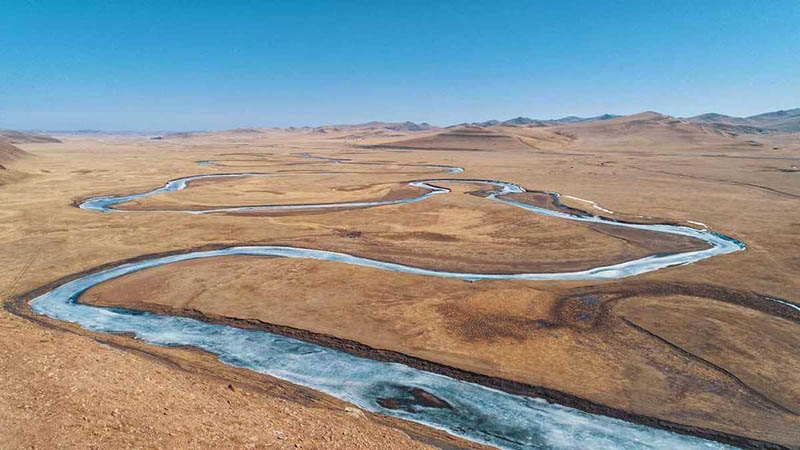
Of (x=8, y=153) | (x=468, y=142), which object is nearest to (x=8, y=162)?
(x=8, y=153)

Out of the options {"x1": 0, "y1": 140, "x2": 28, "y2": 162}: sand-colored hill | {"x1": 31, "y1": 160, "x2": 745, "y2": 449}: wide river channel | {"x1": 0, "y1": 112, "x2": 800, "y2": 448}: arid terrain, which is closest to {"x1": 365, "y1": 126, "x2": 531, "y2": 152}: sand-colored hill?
{"x1": 0, "y1": 140, "x2": 28, "y2": 162}: sand-colored hill

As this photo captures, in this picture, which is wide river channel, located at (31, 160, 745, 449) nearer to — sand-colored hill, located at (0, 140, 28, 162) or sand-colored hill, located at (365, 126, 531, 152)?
sand-colored hill, located at (0, 140, 28, 162)

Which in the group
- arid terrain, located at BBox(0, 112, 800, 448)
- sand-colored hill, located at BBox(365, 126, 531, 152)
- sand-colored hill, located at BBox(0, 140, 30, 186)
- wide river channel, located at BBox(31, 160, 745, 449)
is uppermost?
sand-colored hill, located at BBox(365, 126, 531, 152)

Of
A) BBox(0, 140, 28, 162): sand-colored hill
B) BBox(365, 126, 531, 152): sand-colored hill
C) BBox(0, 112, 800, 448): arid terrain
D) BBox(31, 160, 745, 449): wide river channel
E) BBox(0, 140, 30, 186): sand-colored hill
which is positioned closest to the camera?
BBox(0, 112, 800, 448): arid terrain

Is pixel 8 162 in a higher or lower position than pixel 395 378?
higher

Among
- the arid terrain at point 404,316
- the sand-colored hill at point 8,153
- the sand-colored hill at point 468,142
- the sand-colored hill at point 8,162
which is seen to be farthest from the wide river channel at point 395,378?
the sand-colored hill at point 468,142

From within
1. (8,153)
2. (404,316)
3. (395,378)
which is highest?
(8,153)

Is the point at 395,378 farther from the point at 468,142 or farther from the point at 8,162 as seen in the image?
the point at 468,142

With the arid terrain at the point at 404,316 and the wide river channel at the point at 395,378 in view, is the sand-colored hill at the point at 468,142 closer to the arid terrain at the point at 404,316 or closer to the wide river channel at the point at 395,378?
the arid terrain at the point at 404,316

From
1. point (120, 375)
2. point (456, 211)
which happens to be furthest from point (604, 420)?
point (456, 211)
